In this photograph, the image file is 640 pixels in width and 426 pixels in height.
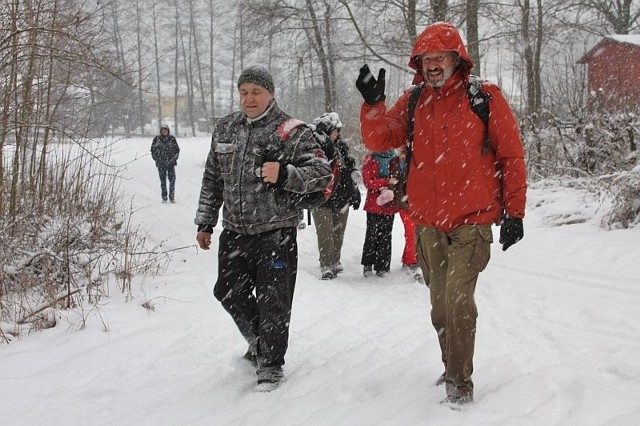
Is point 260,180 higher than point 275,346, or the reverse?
point 260,180

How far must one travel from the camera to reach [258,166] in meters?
Result: 3.67

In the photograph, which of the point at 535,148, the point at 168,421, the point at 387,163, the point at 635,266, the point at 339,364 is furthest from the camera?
the point at 535,148

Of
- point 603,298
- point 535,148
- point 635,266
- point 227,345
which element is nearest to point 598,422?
point 227,345

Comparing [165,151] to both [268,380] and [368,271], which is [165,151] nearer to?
[368,271]

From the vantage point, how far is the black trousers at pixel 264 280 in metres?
3.71

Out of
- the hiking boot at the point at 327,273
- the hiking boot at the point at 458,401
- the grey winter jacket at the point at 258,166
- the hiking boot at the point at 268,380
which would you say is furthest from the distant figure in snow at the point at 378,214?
the hiking boot at the point at 458,401

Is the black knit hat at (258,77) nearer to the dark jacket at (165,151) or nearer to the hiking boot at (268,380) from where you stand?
the hiking boot at (268,380)

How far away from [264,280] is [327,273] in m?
3.19

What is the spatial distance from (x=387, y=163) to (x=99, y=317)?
3.56 meters

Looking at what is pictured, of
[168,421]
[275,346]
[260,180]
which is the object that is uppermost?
[260,180]

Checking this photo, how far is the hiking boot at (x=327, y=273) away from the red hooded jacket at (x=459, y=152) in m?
3.63

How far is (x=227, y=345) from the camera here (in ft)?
14.9

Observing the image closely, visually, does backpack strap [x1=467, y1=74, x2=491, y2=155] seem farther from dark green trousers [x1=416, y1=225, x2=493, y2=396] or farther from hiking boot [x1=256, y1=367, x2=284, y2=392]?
hiking boot [x1=256, y1=367, x2=284, y2=392]

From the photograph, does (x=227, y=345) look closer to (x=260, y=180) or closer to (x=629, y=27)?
(x=260, y=180)
